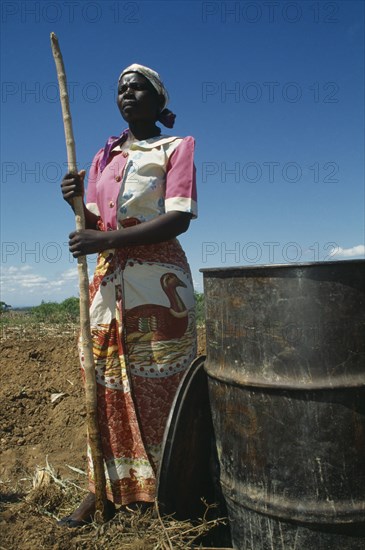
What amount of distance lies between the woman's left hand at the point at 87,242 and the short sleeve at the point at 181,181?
12.7 inches

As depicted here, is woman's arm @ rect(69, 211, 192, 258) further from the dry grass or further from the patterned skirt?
the dry grass

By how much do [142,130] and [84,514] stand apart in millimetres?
1830

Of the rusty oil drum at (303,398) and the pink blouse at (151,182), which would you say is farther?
the pink blouse at (151,182)

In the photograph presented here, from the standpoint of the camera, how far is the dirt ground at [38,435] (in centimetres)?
216

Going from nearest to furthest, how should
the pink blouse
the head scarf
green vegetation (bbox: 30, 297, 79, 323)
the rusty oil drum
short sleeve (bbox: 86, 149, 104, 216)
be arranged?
the rusty oil drum
the pink blouse
the head scarf
short sleeve (bbox: 86, 149, 104, 216)
green vegetation (bbox: 30, 297, 79, 323)

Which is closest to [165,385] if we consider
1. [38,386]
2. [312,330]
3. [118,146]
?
[312,330]

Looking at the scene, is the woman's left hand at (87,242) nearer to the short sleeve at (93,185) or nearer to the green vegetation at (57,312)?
the short sleeve at (93,185)

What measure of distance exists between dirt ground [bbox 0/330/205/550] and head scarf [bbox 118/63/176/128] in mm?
1951

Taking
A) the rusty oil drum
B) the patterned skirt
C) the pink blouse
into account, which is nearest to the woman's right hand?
the pink blouse

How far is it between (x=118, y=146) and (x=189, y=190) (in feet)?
1.72

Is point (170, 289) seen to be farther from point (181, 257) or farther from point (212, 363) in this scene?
point (212, 363)

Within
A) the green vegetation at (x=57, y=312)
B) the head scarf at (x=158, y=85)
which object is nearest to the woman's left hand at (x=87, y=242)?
the head scarf at (x=158, y=85)

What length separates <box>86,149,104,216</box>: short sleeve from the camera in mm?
2590

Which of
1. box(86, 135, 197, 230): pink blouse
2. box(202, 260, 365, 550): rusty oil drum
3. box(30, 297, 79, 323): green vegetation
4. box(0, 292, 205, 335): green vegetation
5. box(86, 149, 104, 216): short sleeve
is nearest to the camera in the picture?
box(202, 260, 365, 550): rusty oil drum
